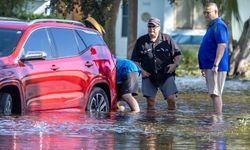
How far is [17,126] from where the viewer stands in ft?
38.5

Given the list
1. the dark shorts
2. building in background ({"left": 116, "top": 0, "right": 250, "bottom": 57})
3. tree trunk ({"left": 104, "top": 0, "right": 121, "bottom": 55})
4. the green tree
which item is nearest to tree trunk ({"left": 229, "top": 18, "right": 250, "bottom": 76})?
tree trunk ({"left": 104, "top": 0, "right": 121, "bottom": 55})

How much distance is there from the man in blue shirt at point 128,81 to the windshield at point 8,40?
2.49 meters

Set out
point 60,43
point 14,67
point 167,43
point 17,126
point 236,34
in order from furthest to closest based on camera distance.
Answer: point 236,34 < point 167,43 < point 60,43 < point 14,67 < point 17,126

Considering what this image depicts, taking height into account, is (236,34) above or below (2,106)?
above

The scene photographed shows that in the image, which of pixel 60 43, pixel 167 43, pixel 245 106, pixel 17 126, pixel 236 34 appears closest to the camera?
pixel 17 126

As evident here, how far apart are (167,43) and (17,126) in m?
4.27

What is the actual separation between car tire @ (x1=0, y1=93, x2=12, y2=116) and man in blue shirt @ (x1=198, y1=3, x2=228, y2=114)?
10.6ft

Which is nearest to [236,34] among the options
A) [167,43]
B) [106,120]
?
[167,43]

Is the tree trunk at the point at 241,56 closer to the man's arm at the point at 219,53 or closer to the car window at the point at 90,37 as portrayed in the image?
the car window at the point at 90,37

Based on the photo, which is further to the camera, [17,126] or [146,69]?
[146,69]

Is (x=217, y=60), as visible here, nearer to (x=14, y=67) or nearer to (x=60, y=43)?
(x=60, y=43)

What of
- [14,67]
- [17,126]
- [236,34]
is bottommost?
[17,126]

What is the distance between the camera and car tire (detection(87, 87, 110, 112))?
14516 millimetres

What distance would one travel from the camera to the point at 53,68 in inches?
525
